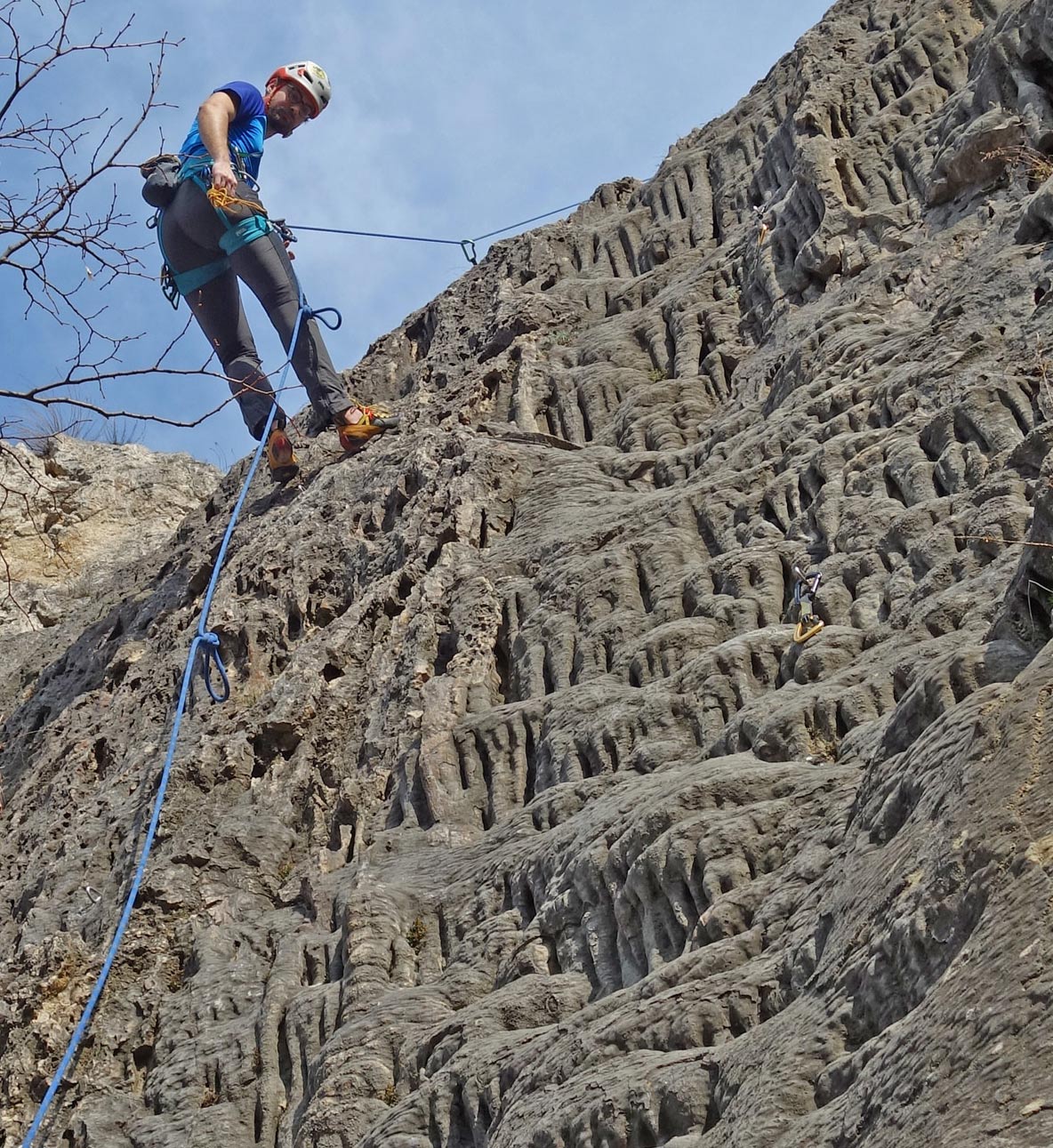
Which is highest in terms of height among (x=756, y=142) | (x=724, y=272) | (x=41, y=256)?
(x=756, y=142)

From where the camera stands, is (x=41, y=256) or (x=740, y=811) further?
(x=740, y=811)

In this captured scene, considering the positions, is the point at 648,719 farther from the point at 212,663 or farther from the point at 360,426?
the point at 360,426

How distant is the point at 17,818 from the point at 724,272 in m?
7.89

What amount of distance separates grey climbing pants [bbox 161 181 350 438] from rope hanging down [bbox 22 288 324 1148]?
22 cm

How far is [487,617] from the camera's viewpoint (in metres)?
11.8

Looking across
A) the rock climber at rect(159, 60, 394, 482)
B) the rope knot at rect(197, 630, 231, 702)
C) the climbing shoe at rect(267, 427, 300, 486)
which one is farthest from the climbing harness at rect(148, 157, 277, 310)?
the rope knot at rect(197, 630, 231, 702)

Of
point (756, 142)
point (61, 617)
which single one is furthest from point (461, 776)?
point (61, 617)

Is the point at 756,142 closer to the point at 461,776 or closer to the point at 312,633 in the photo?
the point at 312,633

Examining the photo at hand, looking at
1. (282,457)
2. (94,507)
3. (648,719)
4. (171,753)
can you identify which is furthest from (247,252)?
(648,719)

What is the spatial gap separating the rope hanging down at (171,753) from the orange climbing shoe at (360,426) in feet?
2.47

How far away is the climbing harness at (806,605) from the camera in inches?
358

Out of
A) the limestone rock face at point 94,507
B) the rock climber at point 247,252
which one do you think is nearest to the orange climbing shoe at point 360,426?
the rock climber at point 247,252

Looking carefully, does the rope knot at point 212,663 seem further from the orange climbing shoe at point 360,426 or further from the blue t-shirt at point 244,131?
the blue t-shirt at point 244,131

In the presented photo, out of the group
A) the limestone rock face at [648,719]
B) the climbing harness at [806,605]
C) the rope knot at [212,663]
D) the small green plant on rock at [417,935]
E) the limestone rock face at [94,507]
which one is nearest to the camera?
the limestone rock face at [648,719]
